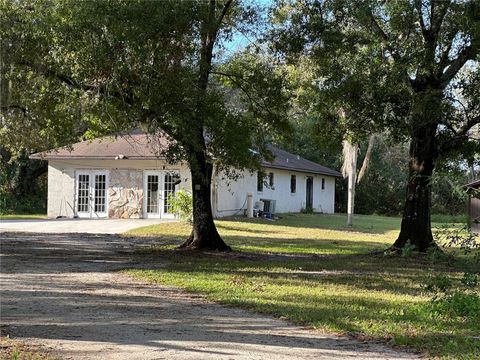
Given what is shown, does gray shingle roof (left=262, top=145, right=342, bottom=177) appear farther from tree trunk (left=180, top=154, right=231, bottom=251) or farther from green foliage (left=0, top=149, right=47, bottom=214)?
tree trunk (left=180, top=154, right=231, bottom=251)

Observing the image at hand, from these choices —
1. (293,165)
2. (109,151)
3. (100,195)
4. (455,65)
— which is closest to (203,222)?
(455,65)

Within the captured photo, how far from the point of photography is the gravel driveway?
Answer: 588 centimetres

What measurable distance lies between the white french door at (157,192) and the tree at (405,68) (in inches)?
496

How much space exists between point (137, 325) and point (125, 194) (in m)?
20.9

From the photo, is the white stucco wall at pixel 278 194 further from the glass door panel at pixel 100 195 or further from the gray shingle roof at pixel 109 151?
the glass door panel at pixel 100 195

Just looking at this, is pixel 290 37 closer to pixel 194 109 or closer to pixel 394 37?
pixel 394 37

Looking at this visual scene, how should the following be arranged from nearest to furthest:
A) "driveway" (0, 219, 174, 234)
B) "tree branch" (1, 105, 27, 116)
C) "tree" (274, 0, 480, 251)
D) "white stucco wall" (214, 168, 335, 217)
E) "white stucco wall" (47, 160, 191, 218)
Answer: "tree" (274, 0, 480, 251) → "tree branch" (1, 105, 27, 116) → "driveway" (0, 219, 174, 234) → "white stucco wall" (47, 160, 191, 218) → "white stucco wall" (214, 168, 335, 217)

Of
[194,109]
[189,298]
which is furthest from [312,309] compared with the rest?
[194,109]

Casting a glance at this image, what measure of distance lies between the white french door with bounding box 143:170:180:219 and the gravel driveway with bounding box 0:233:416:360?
15.5 metres

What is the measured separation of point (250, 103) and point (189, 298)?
785 centimetres

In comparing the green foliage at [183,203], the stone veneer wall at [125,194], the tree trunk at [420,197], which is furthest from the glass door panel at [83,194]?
the tree trunk at [420,197]

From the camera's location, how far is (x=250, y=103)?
15.8 metres

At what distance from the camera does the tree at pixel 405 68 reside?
13.9 m

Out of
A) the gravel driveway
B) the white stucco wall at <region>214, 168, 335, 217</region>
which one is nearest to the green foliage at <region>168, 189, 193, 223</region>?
the white stucco wall at <region>214, 168, 335, 217</region>
